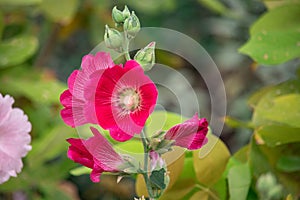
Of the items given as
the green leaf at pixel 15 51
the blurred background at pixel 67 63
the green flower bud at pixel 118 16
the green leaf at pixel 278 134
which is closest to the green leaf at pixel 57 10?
the blurred background at pixel 67 63

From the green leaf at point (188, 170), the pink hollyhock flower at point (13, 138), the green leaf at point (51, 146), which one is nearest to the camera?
the pink hollyhock flower at point (13, 138)

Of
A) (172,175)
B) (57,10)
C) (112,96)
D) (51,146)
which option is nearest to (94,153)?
(112,96)

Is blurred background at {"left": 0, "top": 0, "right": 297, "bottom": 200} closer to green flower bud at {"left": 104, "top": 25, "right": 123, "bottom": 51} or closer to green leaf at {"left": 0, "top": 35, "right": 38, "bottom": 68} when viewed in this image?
green leaf at {"left": 0, "top": 35, "right": 38, "bottom": 68}

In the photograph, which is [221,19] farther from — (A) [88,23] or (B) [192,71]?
(A) [88,23]

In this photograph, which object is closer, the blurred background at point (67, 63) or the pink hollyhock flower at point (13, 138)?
the pink hollyhock flower at point (13, 138)

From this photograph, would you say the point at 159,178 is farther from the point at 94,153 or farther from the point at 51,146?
the point at 51,146

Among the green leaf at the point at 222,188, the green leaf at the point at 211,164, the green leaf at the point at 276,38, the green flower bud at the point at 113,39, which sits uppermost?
the green flower bud at the point at 113,39

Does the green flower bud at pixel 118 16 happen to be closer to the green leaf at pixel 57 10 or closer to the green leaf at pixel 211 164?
the green leaf at pixel 211 164
